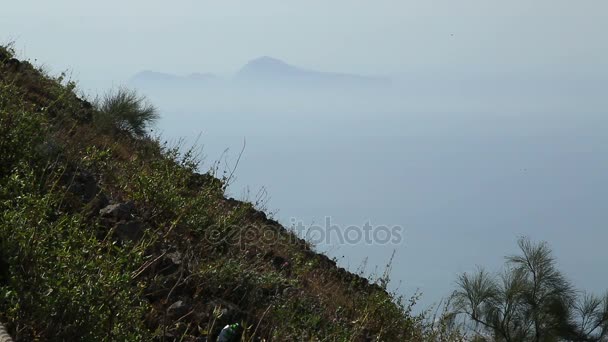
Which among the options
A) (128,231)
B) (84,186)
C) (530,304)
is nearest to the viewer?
(128,231)

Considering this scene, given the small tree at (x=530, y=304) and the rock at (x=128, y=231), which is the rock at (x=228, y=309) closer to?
the rock at (x=128, y=231)

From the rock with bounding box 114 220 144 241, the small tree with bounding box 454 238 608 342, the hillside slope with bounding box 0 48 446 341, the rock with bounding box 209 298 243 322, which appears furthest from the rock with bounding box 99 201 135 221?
the small tree with bounding box 454 238 608 342

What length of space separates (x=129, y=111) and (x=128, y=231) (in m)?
7.76

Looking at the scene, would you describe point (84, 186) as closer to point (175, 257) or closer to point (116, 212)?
point (116, 212)

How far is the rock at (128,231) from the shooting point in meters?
6.18

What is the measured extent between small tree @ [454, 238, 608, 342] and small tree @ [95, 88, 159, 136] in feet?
18.4

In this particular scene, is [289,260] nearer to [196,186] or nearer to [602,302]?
[196,186]

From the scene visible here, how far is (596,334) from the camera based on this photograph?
11789 millimetres

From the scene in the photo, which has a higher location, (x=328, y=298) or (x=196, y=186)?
(x=196, y=186)

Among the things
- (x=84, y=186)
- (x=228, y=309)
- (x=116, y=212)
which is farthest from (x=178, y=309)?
(x=84, y=186)

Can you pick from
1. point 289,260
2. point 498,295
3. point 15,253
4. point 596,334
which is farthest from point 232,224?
point 596,334

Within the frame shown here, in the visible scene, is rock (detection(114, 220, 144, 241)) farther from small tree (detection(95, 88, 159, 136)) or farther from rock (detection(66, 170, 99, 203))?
small tree (detection(95, 88, 159, 136))

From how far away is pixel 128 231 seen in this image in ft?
20.5

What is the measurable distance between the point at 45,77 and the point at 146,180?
5480mm
